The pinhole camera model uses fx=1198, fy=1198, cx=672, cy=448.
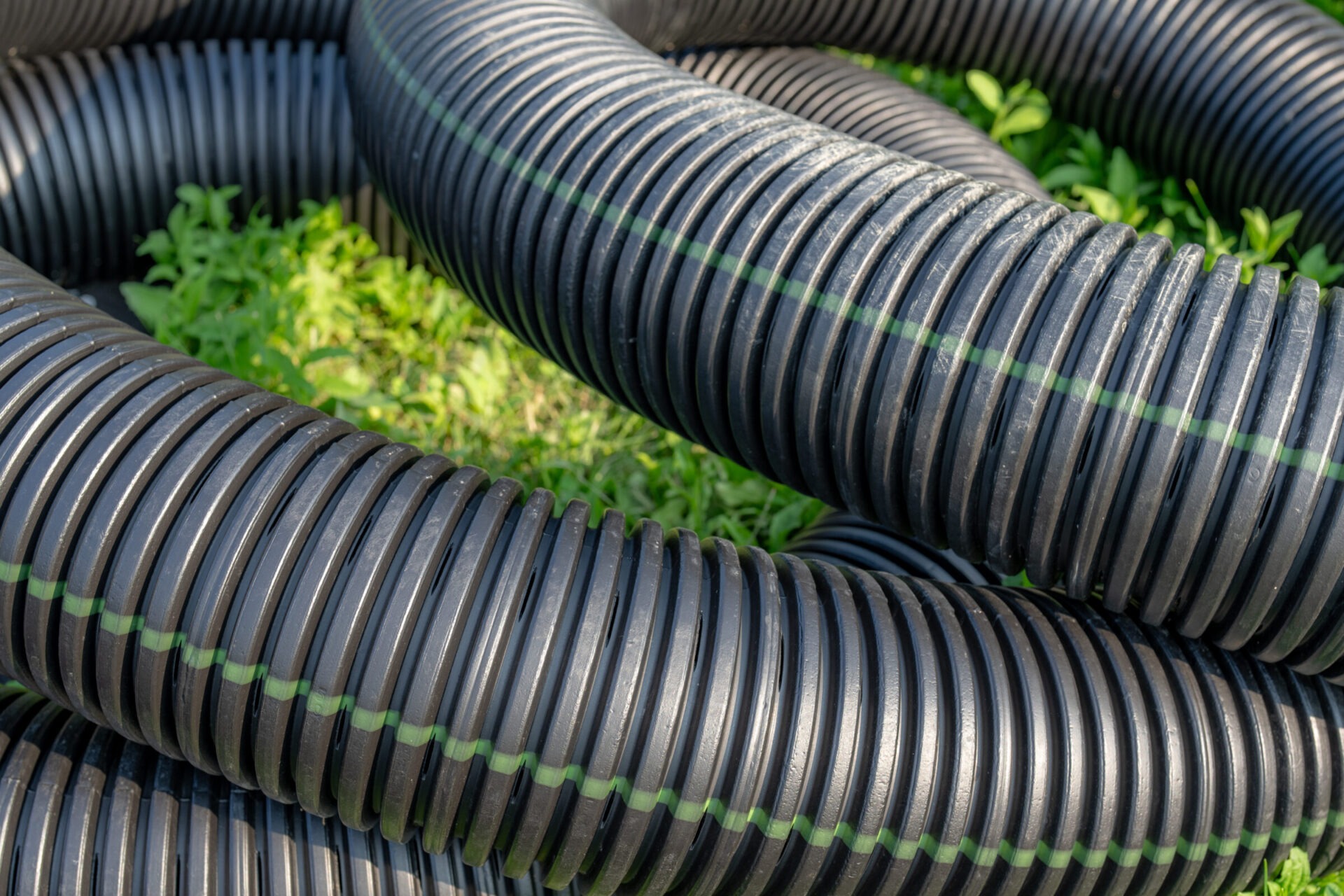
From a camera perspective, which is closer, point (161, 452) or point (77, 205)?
point (161, 452)

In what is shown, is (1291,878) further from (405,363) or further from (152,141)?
(152,141)

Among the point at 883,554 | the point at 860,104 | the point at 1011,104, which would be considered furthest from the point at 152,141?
the point at 1011,104

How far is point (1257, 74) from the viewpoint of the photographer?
3.13m

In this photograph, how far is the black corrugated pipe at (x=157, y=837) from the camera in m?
1.67

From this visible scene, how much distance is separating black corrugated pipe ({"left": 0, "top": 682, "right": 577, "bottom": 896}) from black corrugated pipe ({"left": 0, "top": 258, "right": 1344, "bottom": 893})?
125 mm

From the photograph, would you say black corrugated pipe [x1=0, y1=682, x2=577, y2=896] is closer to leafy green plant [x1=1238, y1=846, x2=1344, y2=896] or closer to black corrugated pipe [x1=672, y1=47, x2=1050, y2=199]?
leafy green plant [x1=1238, y1=846, x2=1344, y2=896]

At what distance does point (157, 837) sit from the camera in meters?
1.70

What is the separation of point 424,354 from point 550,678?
1579 mm

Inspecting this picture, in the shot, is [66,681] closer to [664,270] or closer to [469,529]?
[469,529]

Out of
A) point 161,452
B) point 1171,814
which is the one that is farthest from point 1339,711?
point 161,452

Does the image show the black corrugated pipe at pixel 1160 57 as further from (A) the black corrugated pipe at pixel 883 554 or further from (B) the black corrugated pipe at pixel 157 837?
(B) the black corrugated pipe at pixel 157 837

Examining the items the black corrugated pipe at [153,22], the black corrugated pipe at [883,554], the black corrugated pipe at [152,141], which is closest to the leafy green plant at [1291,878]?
the black corrugated pipe at [883,554]

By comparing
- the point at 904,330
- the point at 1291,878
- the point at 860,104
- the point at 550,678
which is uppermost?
the point at 904,330

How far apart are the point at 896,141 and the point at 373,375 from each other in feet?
4.76
